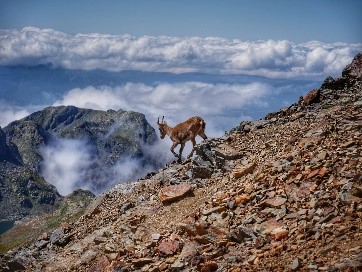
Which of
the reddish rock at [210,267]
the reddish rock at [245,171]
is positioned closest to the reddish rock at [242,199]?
the reddish rock at [245,171]

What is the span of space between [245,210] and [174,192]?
7.21 m

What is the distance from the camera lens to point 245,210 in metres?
19.6

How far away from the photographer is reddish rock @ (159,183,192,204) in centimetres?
2558

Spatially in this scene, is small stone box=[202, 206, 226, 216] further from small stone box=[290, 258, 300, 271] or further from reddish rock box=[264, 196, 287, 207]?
small stone box=[290, 258, 300, 271]

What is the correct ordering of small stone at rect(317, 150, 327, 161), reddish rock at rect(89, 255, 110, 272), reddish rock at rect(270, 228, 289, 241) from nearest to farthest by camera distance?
1. reddish rock at rect(270, 228, 289, 241)
2. small stone at rect(317, 150, 327, 161)
3. reddish rock at rect(89, 255, 110, 272)

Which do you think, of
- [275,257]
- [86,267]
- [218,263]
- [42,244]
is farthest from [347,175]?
[42,244]

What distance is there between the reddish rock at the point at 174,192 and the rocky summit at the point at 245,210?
0.06 meters

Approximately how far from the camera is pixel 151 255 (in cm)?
1980

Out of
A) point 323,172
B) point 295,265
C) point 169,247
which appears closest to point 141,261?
point 169,247

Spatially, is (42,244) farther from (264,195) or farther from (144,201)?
(264,195)

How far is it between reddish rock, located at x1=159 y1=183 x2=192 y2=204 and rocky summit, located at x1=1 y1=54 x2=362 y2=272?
6cm

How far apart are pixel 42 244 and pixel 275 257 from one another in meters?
21.4

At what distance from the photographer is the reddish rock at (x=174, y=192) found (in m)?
25.6

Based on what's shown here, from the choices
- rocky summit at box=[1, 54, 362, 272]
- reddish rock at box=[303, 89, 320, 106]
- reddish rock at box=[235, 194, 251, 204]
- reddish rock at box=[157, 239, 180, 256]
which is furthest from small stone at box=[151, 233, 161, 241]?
reddish rock at box=[303, 89, 320, 106]
